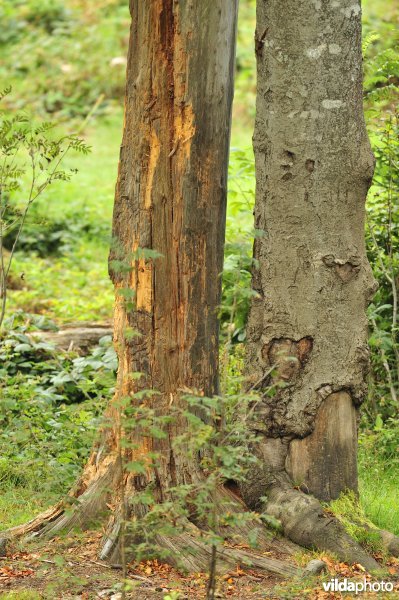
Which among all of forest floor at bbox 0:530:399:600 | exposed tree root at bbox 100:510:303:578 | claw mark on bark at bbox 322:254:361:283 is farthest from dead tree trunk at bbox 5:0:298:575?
claw mark on bark at bbox 322:254:361:283

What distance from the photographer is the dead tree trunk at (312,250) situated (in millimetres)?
4906

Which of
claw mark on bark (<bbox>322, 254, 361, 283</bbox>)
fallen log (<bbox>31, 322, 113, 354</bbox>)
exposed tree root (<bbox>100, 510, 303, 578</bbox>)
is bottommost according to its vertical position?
exposed tree root (<bbox>100, 510, 303, 578</bbox>)

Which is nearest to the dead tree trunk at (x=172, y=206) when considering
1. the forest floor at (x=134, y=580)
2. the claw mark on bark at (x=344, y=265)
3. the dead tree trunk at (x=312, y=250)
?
the forest floor at (x=134, y=580)

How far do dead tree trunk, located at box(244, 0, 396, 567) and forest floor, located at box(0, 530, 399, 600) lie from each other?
0.48m

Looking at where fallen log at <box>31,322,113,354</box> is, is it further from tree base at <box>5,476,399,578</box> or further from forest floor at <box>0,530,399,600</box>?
forest floor at <box>0,530,399,600</box>

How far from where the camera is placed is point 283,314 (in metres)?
4.95

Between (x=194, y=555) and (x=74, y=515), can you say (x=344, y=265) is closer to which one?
(x=194, y=555)

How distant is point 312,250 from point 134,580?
1.85m

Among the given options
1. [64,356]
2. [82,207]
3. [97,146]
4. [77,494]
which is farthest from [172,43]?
[97,146]

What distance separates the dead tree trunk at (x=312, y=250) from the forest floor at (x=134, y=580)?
0.48m

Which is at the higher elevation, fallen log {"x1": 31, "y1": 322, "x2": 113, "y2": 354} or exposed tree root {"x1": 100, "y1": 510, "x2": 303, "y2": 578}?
fallen log {"x1": 31, "y1": 322, "x2": 113, "y2": 354}

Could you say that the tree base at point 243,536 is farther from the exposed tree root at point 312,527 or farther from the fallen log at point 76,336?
the fallen log at point 76,336

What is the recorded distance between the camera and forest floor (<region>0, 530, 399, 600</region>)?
4.35 metres

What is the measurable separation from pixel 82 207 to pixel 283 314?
7.81 meters
